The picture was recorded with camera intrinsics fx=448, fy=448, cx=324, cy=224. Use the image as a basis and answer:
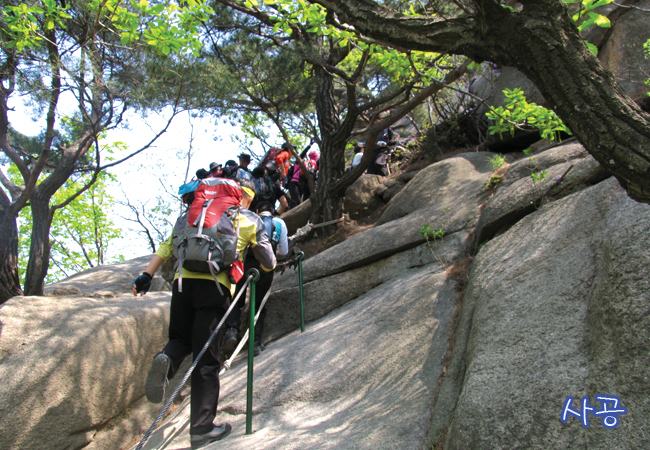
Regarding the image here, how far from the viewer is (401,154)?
1305 centimetres

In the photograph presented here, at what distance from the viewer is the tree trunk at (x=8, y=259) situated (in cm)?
721

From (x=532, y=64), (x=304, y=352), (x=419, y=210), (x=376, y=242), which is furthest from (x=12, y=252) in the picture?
(x=532, y=64)

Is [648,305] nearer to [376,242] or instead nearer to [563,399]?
[563,399]

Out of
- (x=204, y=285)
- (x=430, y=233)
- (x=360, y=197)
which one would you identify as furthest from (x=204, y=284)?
(x=360, y=197)

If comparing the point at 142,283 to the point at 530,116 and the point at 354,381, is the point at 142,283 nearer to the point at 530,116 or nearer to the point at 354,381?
the point at 354,381

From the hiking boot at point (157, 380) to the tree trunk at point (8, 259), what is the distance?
517 cm

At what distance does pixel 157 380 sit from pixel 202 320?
568 millimetres

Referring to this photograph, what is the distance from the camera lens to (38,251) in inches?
304

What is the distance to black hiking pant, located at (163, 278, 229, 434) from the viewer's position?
142 inches

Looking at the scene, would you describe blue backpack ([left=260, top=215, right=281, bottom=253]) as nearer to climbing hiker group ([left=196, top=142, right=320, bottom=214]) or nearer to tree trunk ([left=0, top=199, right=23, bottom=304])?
climbing hiker group ([left=196, top=142, right=320, bottom=214])

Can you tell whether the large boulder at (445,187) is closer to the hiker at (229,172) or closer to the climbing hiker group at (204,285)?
the hiker at (229,172)

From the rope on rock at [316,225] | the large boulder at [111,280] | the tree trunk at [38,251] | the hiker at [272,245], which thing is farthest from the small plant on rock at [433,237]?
the large boulder at [111,280]

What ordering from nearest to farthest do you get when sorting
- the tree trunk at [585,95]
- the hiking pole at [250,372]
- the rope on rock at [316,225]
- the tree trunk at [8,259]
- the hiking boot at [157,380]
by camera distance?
1. the tree trunk at [585,95]
2. the hiking boot at [157,380]
3. the hiking pole at [250,372]
4. the tree trunk at [8,259]
5. the rope on rock at [316,225]

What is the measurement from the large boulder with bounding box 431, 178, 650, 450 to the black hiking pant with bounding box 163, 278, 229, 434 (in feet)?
5.88
